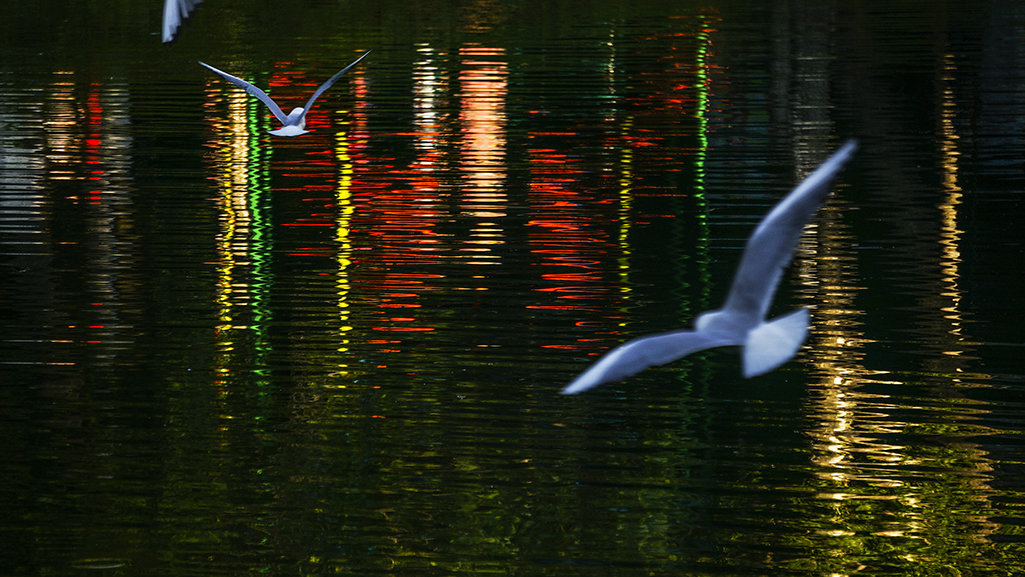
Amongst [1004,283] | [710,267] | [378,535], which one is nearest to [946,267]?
[1004,283]

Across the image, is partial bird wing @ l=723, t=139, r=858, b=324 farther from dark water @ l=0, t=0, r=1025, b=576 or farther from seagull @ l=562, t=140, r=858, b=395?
dark water @ l=0, t=0, r=1025, b=576

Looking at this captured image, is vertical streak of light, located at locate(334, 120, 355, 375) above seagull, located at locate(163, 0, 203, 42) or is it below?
below

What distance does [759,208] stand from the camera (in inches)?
515

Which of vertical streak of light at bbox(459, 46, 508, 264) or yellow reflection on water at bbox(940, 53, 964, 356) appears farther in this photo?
vertical streak of light at bbox(459, 46, 508, 264)

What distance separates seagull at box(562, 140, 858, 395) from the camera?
426 cm

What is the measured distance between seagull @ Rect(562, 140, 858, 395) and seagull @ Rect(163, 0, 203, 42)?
12.8 feet

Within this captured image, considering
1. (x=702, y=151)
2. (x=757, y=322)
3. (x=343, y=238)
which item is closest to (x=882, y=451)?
(x=757, y=322)

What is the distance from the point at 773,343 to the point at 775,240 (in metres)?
0.35

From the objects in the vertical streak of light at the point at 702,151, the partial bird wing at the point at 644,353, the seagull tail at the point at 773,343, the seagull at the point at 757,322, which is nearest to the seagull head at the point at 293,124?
the vertical streak of light at the point at 702,151

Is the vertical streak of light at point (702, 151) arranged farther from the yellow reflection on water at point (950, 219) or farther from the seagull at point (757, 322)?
the seagull at point (757, 322)

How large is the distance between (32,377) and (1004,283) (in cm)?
616

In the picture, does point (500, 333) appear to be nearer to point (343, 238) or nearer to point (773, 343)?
point (343, 238)

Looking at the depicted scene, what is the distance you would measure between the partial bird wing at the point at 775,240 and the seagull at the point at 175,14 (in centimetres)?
388

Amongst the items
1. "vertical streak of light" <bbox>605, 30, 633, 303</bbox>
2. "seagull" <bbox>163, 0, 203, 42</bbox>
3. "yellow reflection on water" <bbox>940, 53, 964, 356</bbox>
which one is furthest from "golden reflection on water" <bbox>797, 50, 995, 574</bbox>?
"seagull" <bbox>163, 0, 203, 42</bbox>
